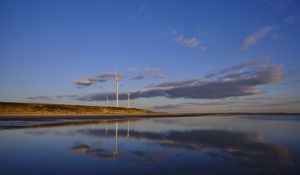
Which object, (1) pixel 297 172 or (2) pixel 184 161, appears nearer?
(1) pixel 297 172

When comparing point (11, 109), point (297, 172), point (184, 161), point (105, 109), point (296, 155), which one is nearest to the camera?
point (297, 172)

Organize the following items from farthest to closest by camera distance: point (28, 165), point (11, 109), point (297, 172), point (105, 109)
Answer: point (105, 109) → point (11, 109) → point (28, 165) → point (297, 172)

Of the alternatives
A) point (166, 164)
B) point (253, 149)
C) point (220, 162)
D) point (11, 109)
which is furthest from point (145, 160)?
point (11, 109)

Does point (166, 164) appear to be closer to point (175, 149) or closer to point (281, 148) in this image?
point (175, 149)

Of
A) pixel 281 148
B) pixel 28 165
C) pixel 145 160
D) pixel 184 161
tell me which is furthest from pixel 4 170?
pixel 281 148

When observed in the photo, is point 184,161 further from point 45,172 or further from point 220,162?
point 45,172

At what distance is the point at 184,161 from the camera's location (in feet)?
36.4

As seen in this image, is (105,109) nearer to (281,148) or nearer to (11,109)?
(11,109)

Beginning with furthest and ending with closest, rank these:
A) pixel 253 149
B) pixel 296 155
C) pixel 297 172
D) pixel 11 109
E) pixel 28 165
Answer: pixel 11 109, pixel 253 149, pixel 296 155, pixel 28 165, pixel 297 172

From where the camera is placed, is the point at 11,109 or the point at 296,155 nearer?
the point at 296,155

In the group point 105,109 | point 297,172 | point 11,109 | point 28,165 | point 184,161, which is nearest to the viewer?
point 297,172

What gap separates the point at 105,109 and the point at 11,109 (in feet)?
135

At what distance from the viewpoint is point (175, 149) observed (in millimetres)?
14336

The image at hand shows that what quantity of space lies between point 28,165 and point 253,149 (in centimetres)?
1059
